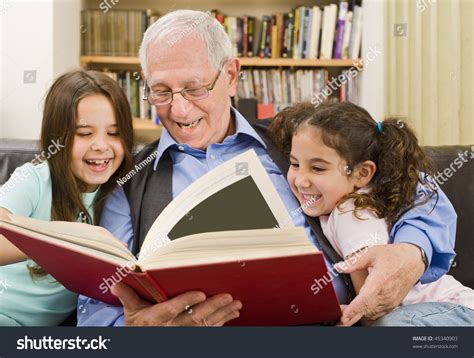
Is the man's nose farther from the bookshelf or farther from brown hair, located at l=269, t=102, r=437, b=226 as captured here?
the bookshelf

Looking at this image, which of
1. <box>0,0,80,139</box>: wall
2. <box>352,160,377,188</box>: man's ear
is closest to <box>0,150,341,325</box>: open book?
<box>352,160,377,188</box>: man's ear

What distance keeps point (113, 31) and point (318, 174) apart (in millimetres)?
2689

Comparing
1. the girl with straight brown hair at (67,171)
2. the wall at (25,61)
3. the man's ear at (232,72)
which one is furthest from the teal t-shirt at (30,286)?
the wall at (25,61)

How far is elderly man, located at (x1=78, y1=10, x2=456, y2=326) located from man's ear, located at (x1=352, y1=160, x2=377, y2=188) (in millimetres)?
144

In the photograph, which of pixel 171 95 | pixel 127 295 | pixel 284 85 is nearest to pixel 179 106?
pixel 171 95

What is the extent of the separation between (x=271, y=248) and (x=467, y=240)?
97 cm

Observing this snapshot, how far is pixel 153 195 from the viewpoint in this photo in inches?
59.4

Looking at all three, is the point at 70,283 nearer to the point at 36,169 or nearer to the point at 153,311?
the point at 153,311

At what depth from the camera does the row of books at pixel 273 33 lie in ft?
12.3

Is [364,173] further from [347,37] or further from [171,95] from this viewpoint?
[347,37]

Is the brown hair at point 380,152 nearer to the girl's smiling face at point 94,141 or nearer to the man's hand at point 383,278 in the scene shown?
the man's hand at point 383,278

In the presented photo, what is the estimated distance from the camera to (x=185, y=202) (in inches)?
43.3

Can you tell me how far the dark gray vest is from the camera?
4.77 feet
